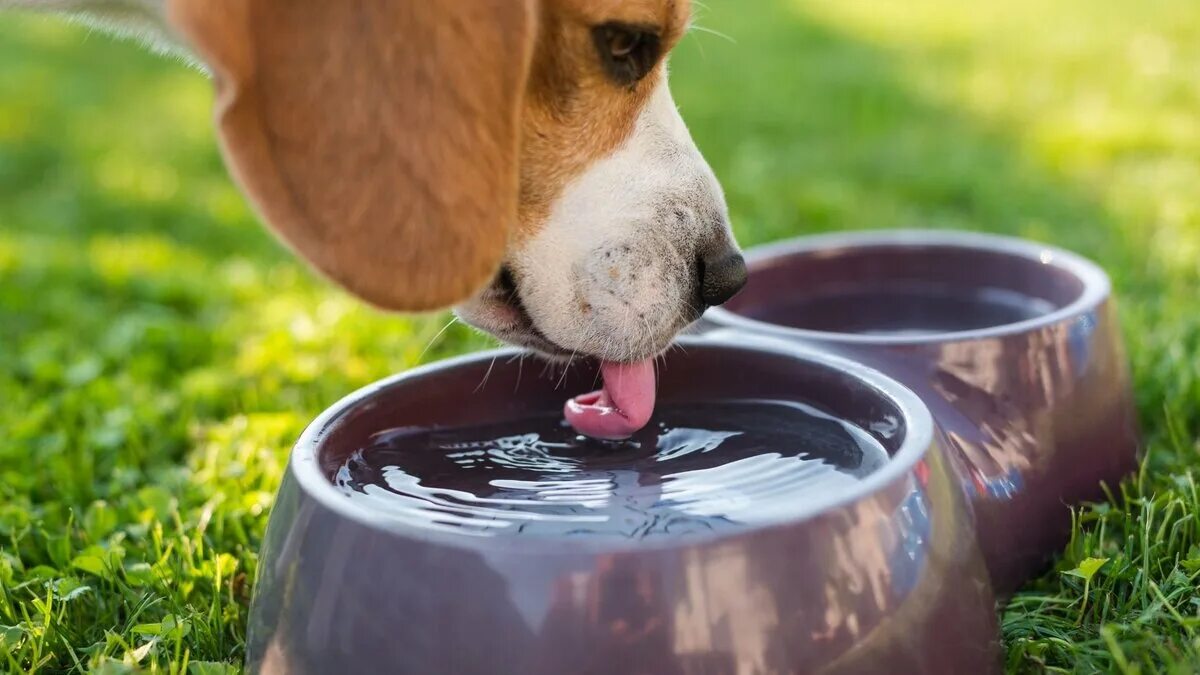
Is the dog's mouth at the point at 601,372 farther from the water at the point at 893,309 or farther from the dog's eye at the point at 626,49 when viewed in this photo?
the water at the point at 893,309

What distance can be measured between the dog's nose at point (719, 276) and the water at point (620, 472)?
0.53ft

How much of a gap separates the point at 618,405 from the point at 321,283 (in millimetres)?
1920

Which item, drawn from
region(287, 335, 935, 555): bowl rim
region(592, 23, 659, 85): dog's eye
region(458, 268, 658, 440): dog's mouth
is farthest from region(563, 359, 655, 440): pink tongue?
region(592, 23, 659, 85): dog's eye

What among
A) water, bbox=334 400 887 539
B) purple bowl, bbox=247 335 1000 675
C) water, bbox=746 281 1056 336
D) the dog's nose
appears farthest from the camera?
water, bbox=746 281 1056 336

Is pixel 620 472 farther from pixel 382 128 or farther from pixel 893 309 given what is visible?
pixel 893 309

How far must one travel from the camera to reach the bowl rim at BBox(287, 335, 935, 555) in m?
1.40

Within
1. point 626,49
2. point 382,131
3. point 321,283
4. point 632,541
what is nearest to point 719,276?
point 626,49

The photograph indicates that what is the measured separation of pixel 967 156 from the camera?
4.80 metres

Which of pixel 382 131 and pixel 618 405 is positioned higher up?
pixel 382 131

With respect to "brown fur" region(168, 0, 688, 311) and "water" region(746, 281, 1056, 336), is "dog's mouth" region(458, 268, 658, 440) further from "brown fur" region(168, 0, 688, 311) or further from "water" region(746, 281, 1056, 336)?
"water" region(746, 281, 1056, 336)

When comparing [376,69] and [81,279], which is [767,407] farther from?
[81,279]

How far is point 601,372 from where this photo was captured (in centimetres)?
203

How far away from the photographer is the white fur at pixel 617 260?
6.42 feet

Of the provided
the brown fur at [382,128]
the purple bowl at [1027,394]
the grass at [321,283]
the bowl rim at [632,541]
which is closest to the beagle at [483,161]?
the brown fur at [382,128]
